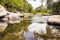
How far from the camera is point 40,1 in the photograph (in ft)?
108

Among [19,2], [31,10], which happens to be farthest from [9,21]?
[31,10]

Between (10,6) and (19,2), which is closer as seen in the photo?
(10,6)

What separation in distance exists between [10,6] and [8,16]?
8852 mm

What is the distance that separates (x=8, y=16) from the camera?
13.1m

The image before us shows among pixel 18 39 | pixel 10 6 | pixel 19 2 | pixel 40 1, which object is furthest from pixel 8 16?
pixel 40 1

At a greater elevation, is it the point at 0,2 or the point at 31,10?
the point at 0,2

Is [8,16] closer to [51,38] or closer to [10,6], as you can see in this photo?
[51,38]

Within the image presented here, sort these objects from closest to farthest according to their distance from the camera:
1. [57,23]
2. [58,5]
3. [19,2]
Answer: [57,23], [58,5], [19,2]

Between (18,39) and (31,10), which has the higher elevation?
(18,39)

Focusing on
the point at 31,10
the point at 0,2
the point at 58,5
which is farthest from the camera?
the point at 31,10

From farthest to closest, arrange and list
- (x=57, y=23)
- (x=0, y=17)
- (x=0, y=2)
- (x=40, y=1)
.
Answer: (x=40, y=1)
(x=0, y=2)
(x=0, y=17)
(x=57, y=23)

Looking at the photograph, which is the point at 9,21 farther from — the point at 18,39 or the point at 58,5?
the point at 58,5

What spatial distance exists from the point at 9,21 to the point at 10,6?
9.43 metres

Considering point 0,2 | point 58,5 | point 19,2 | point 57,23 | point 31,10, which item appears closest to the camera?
point 57,23
